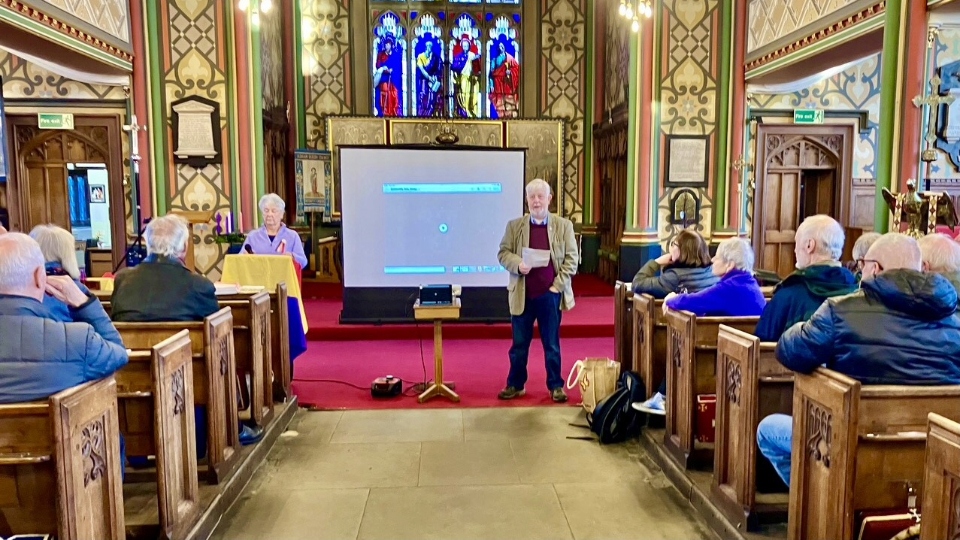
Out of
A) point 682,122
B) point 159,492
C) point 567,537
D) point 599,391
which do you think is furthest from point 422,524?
point 682,122

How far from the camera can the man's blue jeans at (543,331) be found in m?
4.29

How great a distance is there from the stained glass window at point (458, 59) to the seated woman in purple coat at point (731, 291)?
28.2ft

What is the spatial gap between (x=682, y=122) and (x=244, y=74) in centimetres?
505

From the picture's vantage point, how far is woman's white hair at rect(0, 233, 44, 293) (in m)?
1.85

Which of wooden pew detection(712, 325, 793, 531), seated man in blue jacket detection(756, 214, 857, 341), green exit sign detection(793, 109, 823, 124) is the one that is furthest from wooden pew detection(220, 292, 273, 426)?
green exit sign detection(793, 109, 823, 124)

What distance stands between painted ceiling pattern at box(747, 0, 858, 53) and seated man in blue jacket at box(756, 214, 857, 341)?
3847 millimetres

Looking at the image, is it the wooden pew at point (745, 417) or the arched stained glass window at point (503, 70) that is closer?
the wooden pew at point (745, 417)

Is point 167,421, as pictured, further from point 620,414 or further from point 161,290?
point 620,414

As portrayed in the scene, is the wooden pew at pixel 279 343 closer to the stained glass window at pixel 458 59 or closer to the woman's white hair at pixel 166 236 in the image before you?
the woman's white hair at pixel 166 236

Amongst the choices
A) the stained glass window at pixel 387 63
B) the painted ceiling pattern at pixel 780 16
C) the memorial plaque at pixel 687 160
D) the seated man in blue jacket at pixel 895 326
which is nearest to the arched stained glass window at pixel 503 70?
the stained glass window at pixel 387 63

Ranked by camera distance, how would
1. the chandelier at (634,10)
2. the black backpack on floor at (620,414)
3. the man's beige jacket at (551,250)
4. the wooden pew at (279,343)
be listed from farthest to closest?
the chandelier at (634,10), the man's beige jacket at (551,250), the wooden pew at (279,343), the black backpack on floor at (620,414)

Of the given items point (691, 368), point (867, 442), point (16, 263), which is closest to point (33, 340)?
point (16, 263)

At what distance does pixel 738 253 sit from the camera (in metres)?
3.15

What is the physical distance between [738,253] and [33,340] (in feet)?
9.66
